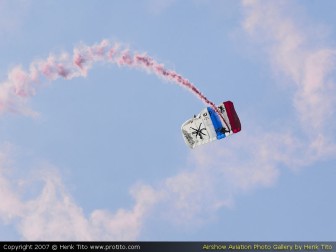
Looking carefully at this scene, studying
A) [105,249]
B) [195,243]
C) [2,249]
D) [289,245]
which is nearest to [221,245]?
[195,243]

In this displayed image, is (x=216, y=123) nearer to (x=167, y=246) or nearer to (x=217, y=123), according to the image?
(x=217, y=123)

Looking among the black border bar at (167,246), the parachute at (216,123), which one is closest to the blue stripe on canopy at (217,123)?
the parachute at (216,123)

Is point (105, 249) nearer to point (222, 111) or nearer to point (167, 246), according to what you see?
point (167, 246)

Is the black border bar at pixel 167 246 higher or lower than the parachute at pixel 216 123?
lower

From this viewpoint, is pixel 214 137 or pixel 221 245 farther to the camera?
pixel 214 137

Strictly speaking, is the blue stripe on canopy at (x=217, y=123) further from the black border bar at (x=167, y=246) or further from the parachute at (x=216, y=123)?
the black border bar at (x=167, y=246)

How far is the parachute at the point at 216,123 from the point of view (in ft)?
337

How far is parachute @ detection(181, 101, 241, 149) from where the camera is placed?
103 meters

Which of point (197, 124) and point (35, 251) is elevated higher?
point (197, 124)

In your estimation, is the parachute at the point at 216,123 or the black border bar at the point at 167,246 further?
the parachute at the point at 216,123

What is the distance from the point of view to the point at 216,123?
103 meters

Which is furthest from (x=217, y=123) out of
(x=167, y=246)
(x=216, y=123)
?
(x=167, y=246)

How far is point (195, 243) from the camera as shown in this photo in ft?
275

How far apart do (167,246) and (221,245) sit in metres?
7.70
